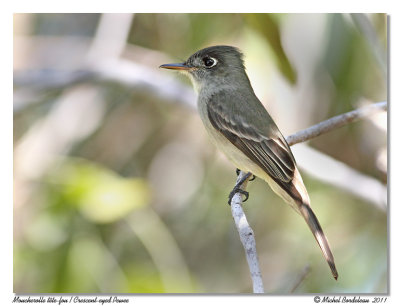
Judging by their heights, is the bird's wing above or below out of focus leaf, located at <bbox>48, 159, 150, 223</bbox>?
above

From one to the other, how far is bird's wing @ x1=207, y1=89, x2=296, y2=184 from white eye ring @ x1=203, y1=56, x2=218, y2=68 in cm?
22

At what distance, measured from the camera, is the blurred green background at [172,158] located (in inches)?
139

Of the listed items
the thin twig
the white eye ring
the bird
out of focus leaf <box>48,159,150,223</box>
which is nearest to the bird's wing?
the bird

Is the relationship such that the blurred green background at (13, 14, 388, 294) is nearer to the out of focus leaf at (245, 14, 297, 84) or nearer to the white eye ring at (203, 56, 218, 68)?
the out of focus leaf at (245, 14, 297, 84)

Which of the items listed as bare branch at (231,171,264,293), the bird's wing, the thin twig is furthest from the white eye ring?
bare branch at (231,171,264,293)

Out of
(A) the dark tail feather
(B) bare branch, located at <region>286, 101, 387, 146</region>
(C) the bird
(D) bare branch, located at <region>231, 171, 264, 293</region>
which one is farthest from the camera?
(B) bare branch, located at <region>286, 101, 387, 146</region>

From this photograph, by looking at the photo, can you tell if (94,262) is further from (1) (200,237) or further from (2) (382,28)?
(2) (382,28)

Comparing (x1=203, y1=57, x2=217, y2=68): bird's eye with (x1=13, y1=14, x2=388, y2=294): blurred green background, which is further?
(x1=203, y1=57, x2=217, y2=68): bird's eye

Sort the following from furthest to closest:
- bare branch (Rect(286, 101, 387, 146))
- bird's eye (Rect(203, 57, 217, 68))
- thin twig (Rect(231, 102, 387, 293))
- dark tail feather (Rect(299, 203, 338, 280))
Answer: bird's eye (Rect(203, 57, 217, 68)), bare branch (Rect(286, 101, 387, 146)), dark tail feather (Rect(299, 203, 338, 280)), thin twig (Rect(231, 102, 387, 293))

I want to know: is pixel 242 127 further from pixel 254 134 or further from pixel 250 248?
pixel 250 248

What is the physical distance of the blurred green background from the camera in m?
3.54

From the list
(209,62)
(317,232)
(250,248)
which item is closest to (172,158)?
(209,62)

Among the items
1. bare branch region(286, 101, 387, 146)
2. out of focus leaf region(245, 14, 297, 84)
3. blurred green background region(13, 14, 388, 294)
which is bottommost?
blurred green background region(13, 14, 388, 294)
